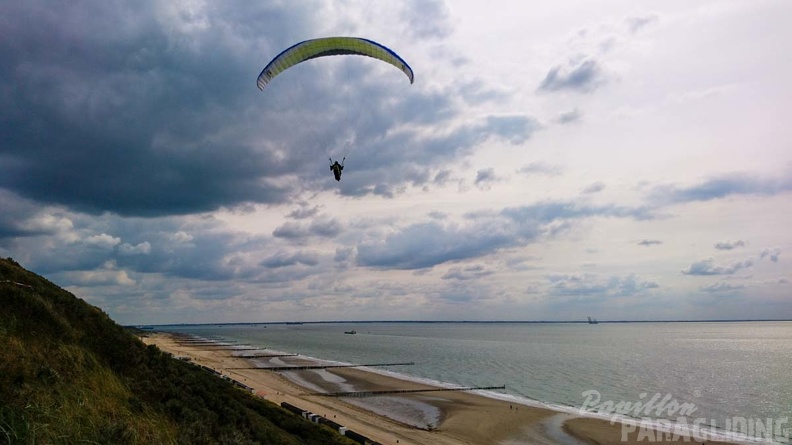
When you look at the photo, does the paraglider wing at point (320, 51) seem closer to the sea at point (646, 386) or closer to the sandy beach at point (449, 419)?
the sandy beach at point (449, 419)

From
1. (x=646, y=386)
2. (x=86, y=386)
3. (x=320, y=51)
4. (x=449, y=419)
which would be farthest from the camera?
(x=646, y=386)

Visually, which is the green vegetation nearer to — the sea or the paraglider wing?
the paraglider wing

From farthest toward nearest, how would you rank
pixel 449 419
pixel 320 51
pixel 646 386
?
pixel 646 386, pixel 449 419, pixel 320 51

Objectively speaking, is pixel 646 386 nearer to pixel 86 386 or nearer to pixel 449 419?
pixel 449 419

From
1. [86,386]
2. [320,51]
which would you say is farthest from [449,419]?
[86,386]

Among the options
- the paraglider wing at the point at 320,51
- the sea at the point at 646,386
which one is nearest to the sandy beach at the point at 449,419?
the sea at the point at 646,386

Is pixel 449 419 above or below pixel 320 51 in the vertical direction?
below

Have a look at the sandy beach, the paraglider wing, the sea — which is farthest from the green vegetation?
the sea
